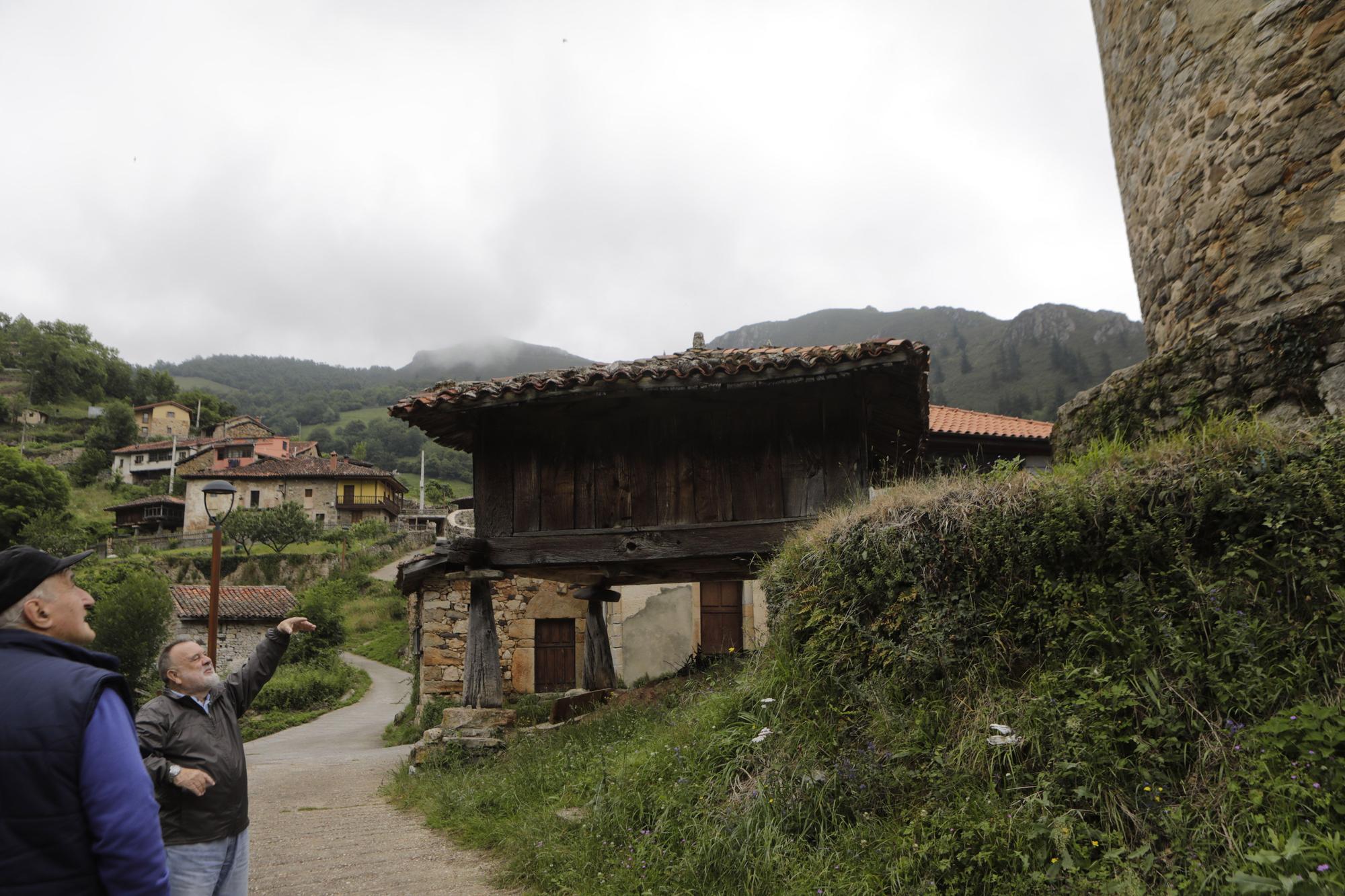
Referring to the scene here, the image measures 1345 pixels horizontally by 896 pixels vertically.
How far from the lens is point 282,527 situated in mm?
41312

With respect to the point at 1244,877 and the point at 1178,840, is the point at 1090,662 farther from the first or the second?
the point at 1244,877

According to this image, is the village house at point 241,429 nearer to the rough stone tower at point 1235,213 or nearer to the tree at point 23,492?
the tree at point 23,492

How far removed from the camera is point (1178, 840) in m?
2.66

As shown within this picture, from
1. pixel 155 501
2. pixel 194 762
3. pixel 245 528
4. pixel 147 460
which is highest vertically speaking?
pixel 147 460

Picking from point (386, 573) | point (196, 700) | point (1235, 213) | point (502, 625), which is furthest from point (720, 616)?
point (386, 573)

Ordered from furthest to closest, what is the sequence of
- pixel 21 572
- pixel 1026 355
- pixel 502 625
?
pixel 1026 355 → pixel 502 625 → pixel 21 572

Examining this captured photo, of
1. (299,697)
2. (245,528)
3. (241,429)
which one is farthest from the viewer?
(241,429)

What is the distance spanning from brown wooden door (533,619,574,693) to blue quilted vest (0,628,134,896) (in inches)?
518

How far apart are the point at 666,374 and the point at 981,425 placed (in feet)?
34.9

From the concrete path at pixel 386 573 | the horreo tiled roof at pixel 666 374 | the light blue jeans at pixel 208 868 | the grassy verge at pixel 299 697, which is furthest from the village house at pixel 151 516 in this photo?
the light blue jeans at pixel 208 868

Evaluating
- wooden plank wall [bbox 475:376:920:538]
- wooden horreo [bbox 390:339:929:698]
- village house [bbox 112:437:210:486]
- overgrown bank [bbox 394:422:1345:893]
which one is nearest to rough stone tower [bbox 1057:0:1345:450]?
overgrown bank [bbox 394:422:1345:893]

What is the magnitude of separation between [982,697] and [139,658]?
2167 centimetres

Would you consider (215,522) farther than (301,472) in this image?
No

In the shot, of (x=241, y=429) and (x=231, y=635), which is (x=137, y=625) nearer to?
(x=231, y=635)
